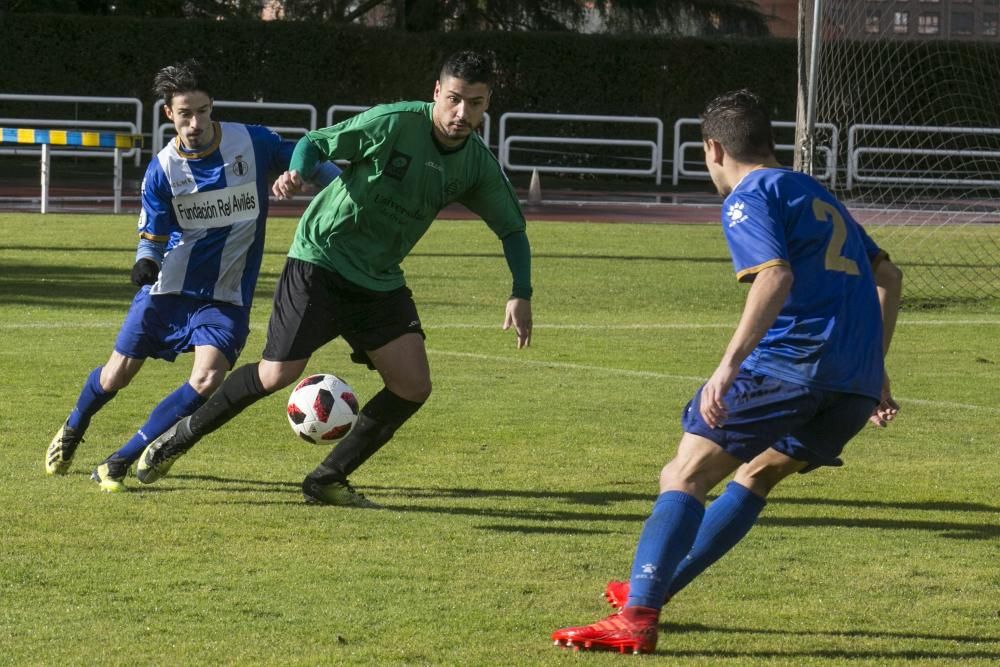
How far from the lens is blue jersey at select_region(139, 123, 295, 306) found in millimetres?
6715

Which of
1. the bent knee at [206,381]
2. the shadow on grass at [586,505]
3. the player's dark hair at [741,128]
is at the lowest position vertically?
the shadow on grass at [586,505]

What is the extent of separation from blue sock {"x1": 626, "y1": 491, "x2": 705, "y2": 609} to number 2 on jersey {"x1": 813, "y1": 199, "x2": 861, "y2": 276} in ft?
2.49

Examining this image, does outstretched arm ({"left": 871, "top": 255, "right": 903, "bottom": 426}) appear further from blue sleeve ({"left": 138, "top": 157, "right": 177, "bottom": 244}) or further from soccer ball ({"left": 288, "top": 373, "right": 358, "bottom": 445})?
blue sleeve ({"left": 138, "top": 157, "right": 177, "bottom": 244})

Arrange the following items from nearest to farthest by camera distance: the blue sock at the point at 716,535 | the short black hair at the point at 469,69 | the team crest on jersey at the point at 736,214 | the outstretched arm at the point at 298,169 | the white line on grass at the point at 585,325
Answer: the team crest on jersey at the point at 736,214
the blue sock at the point at 716,535
the outstretched arm at the point at 298,169
the short black hair at the point at 469,69
the white line on grass at the point at 585,325

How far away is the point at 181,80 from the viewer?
646cm

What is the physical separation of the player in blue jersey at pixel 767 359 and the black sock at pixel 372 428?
Result: 6.68 ft

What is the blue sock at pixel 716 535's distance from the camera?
15.7ft

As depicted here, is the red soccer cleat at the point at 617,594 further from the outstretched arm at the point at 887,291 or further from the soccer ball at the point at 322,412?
the soccer ball at the point at 322,412

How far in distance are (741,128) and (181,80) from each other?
2.74 meters

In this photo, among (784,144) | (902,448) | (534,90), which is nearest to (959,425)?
(902,448)

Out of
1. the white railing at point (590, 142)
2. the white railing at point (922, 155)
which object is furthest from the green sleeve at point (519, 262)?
the white railing at point (590, 142)

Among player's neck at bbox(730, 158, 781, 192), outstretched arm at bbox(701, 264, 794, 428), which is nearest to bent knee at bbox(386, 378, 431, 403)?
player's neck at bbox(730, 158, 781, 192)

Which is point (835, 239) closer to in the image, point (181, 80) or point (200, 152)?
point (181, 80)

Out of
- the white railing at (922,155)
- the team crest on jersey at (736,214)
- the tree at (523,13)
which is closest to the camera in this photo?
the team crest on jersey at (736,214)
